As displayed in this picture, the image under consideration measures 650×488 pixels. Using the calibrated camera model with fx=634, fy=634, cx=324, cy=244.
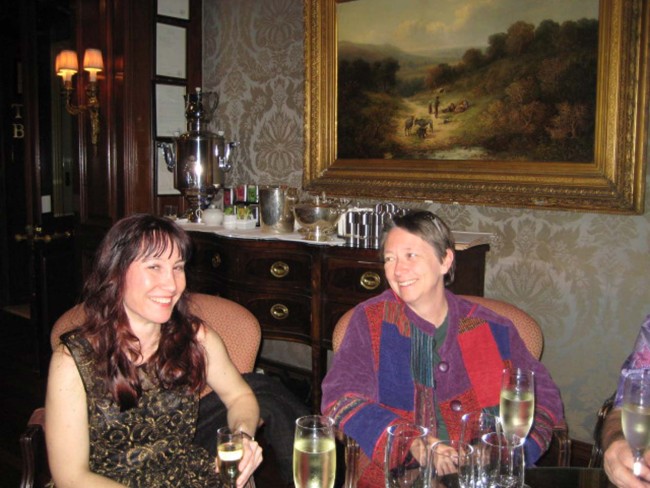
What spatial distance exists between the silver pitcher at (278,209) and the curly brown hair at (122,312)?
5.90 feet

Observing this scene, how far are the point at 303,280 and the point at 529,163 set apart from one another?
1250 millimetres

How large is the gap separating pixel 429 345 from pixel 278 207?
179cm

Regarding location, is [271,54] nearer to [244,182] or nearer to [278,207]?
[244,182]

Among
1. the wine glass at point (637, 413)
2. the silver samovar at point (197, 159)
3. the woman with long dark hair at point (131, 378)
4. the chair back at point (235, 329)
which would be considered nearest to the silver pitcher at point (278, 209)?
the silver samovar at point (197, 159)

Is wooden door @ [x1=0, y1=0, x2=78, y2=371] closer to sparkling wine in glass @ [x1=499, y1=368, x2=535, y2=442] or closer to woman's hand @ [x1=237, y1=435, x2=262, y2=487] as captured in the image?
woman's hand @ [x1=237, y1=435, x2=262, y2=487]

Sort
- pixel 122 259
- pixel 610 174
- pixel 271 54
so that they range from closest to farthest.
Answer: pixel 122 259, pixel 610 174, pixel 271 54

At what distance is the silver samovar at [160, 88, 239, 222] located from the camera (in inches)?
159

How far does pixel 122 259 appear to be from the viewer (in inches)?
66.1

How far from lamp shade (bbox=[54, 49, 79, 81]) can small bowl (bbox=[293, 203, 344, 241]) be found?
2.26m

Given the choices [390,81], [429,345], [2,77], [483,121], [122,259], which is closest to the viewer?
[122,259]

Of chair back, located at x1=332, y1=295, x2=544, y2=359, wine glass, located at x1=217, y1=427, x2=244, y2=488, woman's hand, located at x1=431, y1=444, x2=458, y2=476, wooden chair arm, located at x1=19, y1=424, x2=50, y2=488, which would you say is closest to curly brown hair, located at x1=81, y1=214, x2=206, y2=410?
wooden chair arm, located at x1=19, y1=424, x2=50, y2=488

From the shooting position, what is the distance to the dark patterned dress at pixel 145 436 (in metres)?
1.62

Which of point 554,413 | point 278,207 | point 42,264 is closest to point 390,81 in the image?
point 278,207

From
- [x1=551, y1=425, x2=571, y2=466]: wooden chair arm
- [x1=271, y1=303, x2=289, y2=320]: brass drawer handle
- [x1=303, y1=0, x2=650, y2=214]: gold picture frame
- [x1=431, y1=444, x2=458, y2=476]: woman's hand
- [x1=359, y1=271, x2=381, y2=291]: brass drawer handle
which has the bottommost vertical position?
[x1=551, y1=425, x2=571, y2=466]: wooden chair arm
